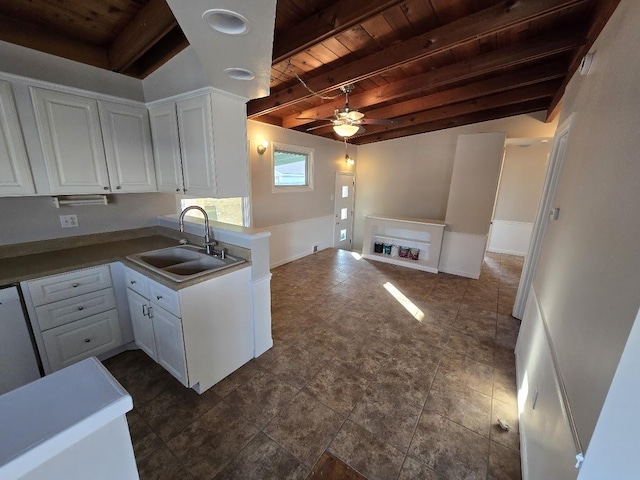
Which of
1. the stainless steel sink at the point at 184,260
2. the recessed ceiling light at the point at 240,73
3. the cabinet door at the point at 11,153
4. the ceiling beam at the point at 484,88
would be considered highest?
the ceiling beam at the point at 484,88

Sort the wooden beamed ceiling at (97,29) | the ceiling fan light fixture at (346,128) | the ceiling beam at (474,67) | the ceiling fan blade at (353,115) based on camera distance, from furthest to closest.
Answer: the ceiling fan light fixture at (346,128)
the ceiling fan blade at (353,115)
the ceiling beam at (474,67)
the wooden beamed ceiling at (97,29)

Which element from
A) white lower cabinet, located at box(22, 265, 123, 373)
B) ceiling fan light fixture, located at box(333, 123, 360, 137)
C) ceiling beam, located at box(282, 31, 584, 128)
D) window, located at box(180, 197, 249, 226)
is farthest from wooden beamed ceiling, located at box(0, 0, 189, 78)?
ceiling beam, located at box(282, 31, 584, 128)

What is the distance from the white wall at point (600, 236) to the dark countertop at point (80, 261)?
198 centimetres

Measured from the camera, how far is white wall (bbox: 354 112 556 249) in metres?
4.36

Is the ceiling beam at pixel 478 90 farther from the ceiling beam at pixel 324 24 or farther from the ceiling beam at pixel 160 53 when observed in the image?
the ceiling beam at pixel 160 53

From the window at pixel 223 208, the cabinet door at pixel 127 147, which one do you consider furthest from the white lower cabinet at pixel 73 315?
the window at pixel 223 208

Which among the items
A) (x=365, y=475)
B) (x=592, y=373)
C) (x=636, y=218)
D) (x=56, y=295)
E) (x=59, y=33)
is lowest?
(x=365, y=475)

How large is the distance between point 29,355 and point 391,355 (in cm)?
280

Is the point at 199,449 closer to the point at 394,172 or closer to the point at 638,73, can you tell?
the point at 638,73

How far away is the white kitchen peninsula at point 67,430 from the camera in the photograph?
47 centimetres

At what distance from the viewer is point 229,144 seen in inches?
84.7

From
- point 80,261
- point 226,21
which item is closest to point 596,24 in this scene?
point 226,21

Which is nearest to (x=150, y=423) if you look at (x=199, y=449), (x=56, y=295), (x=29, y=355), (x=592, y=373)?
(x=199, y=449)

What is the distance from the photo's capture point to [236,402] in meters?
1.92
